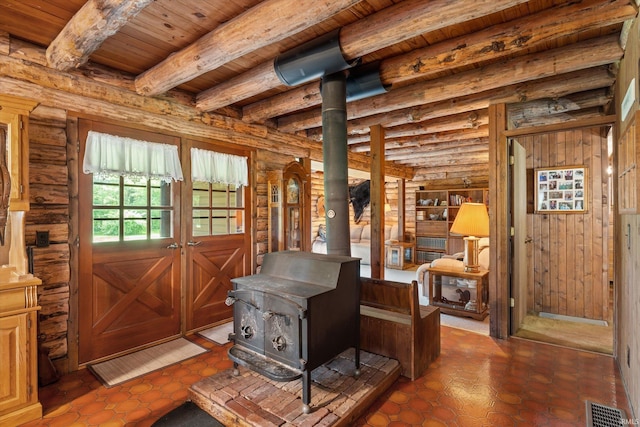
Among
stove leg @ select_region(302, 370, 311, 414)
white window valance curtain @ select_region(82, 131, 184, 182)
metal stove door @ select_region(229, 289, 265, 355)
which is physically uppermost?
white window valance curtain @ select_region(82, 131, 184, 182)

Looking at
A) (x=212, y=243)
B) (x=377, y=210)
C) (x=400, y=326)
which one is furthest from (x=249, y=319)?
(x=377, y=210)

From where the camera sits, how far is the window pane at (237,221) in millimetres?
4033

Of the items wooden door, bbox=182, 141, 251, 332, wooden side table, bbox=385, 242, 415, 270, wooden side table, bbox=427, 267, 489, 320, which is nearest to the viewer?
wooden door, bbox=182, 141, 251, 332

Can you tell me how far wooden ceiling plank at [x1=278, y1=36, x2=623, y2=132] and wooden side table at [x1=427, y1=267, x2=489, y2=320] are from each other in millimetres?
1985

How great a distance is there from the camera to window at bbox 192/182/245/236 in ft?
12.1

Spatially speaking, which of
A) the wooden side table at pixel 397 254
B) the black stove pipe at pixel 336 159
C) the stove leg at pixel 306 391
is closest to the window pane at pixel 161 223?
the black stove pipe at pixel 336 159

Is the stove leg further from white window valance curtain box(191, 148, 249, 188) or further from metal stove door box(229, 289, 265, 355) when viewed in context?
white window valance curtain box(191, 148, 249, 188)

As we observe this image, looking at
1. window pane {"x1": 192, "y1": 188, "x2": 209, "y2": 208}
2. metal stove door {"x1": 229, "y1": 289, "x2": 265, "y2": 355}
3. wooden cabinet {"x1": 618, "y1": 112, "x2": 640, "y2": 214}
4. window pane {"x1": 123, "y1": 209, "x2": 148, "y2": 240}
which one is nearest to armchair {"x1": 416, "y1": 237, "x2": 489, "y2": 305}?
wooden cabinet {"x1": 618, "y1": 112, "x2": 640, "y2": 214}

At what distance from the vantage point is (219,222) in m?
3.89

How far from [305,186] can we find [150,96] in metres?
2.21

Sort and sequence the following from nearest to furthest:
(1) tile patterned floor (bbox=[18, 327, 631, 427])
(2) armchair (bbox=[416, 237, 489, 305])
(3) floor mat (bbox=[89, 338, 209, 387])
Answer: (1) tile patterned floor (bbox=[18, 327, 631, 427])
(3) floor mat (bbox=[89, 338, 209, 387])
(2) armchair (bbox=[416, 237, 489, 305])

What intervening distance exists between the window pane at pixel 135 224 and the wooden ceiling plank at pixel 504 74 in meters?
2.48

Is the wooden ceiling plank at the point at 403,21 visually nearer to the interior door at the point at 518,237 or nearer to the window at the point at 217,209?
the interior door at the point at 518,237

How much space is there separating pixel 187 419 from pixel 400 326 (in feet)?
5.27
